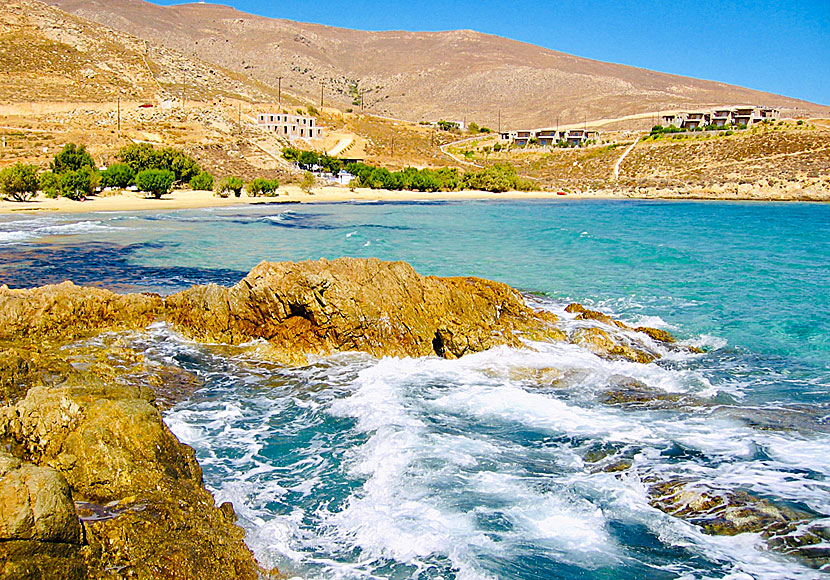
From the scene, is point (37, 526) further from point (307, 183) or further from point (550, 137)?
point (550, 137)

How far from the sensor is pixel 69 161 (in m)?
47.9

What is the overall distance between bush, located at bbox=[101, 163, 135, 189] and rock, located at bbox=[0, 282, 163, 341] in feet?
138

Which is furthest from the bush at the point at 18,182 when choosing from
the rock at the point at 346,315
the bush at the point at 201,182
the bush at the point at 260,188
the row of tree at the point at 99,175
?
the rock at the point at 346,315

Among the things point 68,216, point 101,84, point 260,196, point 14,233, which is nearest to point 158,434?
point 14,233

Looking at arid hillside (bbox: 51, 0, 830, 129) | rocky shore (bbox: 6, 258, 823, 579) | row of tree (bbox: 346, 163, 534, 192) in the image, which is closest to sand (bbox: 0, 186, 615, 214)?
row of tree (bbox: 346, 163, 534, 192)

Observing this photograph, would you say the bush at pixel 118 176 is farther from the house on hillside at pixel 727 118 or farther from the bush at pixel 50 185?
the house on hillside at pixel 727 118

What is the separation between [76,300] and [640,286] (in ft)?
51.2

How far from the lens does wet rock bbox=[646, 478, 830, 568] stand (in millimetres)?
5734

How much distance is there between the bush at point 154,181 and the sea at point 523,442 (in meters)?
31.2

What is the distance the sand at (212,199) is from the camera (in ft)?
131

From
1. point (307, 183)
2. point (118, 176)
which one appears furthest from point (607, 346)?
point (307, 183)

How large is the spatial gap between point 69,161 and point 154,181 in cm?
639

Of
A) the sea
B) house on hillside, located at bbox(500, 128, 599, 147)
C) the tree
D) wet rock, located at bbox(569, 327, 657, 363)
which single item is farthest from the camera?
house on hillside, located at bbox(500, 128, 599, 147)

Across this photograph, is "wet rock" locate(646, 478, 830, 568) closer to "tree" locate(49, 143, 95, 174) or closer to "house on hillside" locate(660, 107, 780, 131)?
"tree" locate(49, 143, 95, 174)
